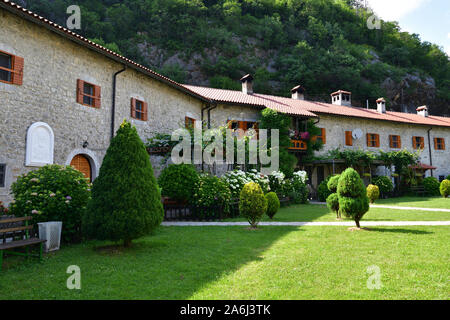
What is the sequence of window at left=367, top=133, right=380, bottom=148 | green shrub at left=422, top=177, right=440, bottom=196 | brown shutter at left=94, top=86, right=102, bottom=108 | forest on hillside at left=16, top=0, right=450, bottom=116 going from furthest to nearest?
forest on hillside at left=16, top=0, right=450, bottom=116, window at left=367, top=133, right=380, bottom=148, green shrub at left=422, top=177, right=440, bottom=196, brown shutter at left=94, top=86, right=102, bottom=108

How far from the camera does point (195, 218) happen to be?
1097cm

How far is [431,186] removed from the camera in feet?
71.9

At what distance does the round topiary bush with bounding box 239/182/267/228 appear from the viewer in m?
8.65

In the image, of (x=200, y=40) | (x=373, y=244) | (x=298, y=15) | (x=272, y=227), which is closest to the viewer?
(x=373, y=244)

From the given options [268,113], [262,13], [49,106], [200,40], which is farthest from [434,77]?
[49,106]

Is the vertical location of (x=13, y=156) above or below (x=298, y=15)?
below

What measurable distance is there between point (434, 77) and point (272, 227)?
50.6 metres

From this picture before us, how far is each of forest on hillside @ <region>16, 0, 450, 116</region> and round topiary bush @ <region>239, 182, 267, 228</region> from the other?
2887 centimetres

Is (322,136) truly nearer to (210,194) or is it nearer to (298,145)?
(298,145)

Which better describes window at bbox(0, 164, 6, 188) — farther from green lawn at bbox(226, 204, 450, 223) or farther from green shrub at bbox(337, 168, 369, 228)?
green shrub at bbox(337, 168, 369, 228)

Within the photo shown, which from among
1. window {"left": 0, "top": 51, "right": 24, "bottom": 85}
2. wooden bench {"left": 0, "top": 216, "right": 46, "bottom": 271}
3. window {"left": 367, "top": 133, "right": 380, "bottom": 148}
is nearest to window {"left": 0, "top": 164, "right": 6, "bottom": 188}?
wooden bench {"left": 0, "top": 216, "right": 46, "bottom": 271}

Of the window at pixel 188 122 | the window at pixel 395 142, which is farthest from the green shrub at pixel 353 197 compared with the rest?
the window at pixel 395 142

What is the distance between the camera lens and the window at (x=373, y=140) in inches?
942
